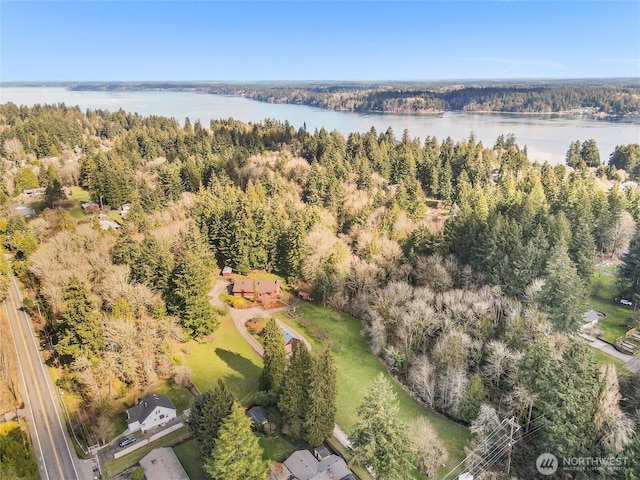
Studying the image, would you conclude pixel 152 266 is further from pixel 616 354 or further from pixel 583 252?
pixel 583 252

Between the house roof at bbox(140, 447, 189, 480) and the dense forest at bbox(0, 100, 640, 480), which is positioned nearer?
the house roof at bbox(140, 447, 189, 480)

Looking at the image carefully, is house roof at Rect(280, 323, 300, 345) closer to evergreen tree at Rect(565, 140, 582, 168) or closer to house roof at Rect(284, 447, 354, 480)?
house roof at Rect(284, 447, 354, 480)

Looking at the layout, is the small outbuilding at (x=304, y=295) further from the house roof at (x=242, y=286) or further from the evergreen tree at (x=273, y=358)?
the evergreen tree at (x=273, y=358)

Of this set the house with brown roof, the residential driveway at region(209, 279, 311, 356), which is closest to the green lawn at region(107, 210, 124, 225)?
the residential driveway at region(209, 279, 311, 356)

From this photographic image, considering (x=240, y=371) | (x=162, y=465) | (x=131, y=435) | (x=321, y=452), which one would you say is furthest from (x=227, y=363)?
(x=321, y=452)

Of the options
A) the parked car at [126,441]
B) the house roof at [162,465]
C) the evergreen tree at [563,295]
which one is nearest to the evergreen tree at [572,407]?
the evergreen tree at [563,295]
